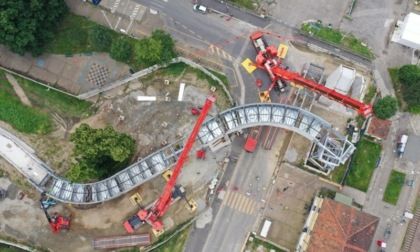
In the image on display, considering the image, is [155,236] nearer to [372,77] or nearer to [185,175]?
[185,175]

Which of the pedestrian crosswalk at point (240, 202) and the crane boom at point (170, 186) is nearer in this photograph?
the crane boom at point (170, 186)

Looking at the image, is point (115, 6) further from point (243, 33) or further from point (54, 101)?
point (243, 33)

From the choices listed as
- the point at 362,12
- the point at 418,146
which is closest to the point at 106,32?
the point at 362,12

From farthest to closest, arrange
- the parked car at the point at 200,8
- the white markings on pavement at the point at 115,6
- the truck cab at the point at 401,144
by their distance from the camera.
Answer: the white markings on pavement at the point at 115,6, the parked car at the point at 200,8, the truck cab at the point at 401,144

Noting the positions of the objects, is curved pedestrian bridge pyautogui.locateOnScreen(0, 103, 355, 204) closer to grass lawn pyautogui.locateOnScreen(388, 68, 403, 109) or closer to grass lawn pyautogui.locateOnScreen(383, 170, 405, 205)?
grass lawn pyautogui.locateOnScreen(383, 170, 405, 205)

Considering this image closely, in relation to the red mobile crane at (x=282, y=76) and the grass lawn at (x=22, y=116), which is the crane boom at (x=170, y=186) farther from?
the grass lawn at (x=22, y=116)

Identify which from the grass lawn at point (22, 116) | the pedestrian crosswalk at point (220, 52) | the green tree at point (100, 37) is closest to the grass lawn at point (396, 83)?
the pedestrian crosswalk at point (220, 52)

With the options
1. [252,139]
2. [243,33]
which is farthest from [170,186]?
[243,33]
